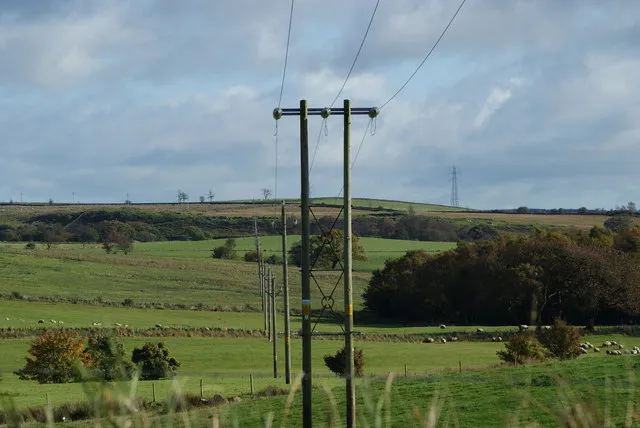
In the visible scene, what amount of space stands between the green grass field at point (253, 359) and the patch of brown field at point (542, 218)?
269 ft

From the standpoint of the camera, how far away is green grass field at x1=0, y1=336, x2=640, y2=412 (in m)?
44.2

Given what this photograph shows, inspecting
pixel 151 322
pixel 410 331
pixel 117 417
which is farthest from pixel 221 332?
pixel 117 417

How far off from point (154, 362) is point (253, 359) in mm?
10085

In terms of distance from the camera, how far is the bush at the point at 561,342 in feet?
161

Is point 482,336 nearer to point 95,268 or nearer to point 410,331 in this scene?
point 410,331

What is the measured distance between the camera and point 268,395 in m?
37.6

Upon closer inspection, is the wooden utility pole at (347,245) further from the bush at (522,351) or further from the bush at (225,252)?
the bush at (225,252)

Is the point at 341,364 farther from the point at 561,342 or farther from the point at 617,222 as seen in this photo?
the point at 617,222

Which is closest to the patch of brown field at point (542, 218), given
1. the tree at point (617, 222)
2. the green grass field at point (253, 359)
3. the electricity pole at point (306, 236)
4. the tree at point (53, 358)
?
the tree at point (617, 222)

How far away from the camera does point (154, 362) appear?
5072 centimetres

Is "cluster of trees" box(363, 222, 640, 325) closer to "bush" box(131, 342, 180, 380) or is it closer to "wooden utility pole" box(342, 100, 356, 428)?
"bush" box(131, 342, 180, 380)

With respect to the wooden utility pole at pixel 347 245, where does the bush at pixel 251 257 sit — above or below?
above

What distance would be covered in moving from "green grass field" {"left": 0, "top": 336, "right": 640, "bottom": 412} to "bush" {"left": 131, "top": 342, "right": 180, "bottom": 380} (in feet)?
3.53

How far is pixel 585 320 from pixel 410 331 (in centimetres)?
1379
